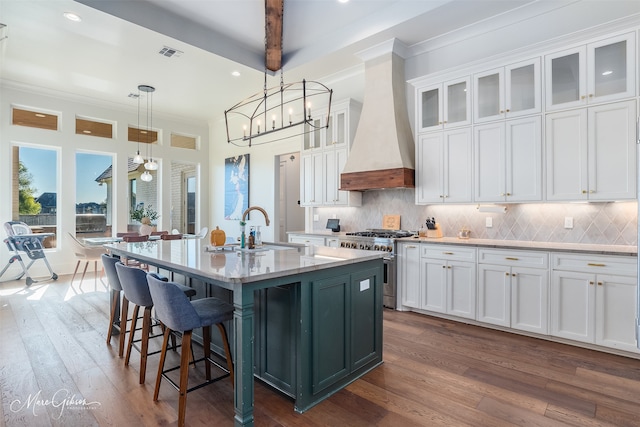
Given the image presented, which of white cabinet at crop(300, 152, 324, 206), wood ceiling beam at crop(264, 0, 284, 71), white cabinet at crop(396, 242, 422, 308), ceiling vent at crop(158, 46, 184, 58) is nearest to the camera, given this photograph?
wood ceiling beam at crop(264, 0, 284, 71)

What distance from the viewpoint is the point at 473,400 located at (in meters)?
2.27

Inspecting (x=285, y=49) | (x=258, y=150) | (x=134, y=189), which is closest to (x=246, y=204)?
(x=258, y=150)

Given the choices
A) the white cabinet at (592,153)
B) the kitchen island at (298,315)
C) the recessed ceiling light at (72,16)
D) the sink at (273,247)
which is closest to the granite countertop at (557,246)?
the white cabinet at (592,153)

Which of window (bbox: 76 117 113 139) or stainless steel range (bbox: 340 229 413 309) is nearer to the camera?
stainless steel range (bbox: 340 229 413 309)

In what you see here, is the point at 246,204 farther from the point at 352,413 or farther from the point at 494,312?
the point at 352,413

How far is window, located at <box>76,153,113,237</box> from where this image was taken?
6.75 m

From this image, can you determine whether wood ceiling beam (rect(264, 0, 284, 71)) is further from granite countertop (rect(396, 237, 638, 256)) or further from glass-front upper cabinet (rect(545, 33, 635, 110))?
granite countertop (rect(396, 237, 638, 256))

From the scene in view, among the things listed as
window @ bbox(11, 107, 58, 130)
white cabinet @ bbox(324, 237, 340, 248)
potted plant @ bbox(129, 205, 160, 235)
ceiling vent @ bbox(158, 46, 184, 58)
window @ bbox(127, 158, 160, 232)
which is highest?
ceiling vent @ bbox(158, 46, 184, 58)

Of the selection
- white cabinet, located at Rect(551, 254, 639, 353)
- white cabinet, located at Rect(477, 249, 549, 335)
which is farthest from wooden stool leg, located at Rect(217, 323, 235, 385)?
white cabinet, located at Rect(551, 254, 639, 353)

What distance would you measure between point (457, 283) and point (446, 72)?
8.07ft

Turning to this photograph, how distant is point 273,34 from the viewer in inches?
176

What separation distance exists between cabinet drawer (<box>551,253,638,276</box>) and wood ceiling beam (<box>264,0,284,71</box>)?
154 inches

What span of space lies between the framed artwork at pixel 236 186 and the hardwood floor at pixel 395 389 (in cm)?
425

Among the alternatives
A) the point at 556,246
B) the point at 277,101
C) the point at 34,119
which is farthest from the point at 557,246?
the point at 34,119
